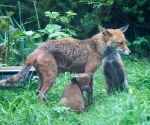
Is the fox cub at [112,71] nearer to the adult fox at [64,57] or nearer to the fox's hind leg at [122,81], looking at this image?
the fox's hind leg at [122,81]

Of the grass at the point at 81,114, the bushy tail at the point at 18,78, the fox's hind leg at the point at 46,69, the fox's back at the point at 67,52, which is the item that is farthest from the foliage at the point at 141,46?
the bushy tail at the point at 18,78

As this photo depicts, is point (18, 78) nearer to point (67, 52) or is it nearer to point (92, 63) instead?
point (67, 52)

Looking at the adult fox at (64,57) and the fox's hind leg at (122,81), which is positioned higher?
the adult fox at (64,57)

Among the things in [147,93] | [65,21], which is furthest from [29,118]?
[65,21]

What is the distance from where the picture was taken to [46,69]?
844 centimetres

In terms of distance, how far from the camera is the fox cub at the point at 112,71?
370 inches

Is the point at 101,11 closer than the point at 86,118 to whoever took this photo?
No

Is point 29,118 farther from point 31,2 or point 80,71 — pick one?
point 31,2

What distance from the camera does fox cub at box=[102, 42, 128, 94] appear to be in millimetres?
9398

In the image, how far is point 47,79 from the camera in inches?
334

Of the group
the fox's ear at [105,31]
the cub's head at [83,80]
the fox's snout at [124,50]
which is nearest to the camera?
the cub's head at [83,80]

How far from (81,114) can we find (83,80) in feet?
2.95

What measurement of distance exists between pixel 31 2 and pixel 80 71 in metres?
4.56

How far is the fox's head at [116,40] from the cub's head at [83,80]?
90cm
